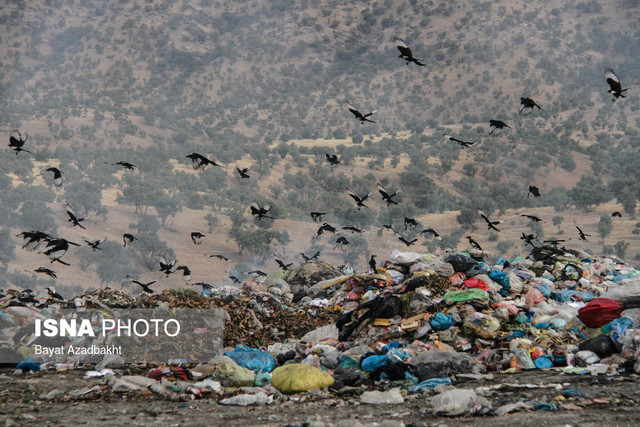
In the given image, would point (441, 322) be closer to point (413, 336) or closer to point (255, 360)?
point (413, 336)

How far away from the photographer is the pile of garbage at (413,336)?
21.2ft

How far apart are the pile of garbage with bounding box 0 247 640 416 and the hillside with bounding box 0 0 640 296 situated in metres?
17.4

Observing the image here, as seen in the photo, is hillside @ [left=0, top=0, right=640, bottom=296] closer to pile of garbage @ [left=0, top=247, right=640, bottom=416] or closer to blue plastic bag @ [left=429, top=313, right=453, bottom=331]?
pile of garbage @ [left=0, top=247, right=640, bottom=416]

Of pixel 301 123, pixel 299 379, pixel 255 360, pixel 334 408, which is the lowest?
pixel 301 123

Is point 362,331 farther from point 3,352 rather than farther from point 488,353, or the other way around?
point 3,352

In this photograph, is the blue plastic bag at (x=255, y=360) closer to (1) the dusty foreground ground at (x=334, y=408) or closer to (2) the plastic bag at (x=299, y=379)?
(2) the plastic bag at (x=299, y=379)

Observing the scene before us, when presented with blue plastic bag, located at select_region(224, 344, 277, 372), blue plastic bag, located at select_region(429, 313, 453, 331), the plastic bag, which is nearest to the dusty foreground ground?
the plastic bag

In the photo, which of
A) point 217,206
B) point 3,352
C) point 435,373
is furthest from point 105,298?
point 217,206

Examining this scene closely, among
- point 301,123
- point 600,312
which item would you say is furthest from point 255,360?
point 301,123

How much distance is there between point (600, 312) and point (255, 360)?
4527mm

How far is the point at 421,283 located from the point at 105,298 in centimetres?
606

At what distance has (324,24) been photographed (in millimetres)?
81375

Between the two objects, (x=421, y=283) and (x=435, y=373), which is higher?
(x=435, y=373)

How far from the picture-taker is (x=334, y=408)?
225 inches
